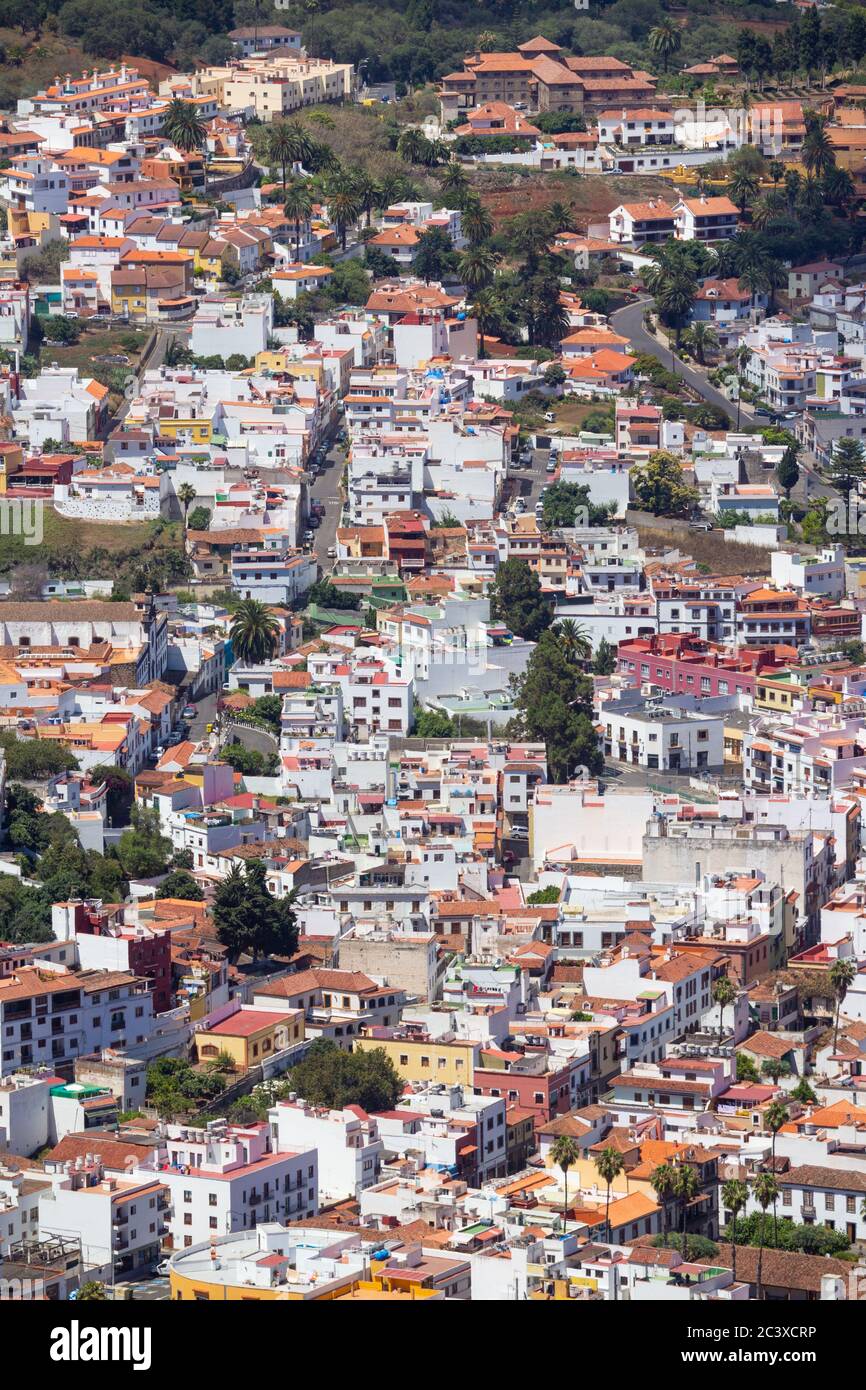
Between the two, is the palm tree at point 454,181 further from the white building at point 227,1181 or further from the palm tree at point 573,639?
the white building at point 227,1181

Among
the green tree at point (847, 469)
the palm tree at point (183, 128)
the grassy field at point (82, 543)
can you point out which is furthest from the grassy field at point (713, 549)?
the palm tree at point (183, 128)

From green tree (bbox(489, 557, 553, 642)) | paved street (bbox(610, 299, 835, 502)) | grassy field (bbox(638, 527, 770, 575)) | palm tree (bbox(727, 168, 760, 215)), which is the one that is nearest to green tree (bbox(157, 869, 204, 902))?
green tree (bbox(489, 557, 553, 642))

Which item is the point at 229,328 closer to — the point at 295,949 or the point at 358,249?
the point at 358,249

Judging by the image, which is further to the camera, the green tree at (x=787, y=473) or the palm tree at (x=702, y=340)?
the palm tree at (x=702, y=340)

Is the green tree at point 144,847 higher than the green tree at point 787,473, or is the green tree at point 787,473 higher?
the green tree at point 787,473

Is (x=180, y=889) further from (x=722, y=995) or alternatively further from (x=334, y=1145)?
(x=334, y=1145)

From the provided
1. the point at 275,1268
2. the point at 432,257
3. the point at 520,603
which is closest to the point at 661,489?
the point at 520,603

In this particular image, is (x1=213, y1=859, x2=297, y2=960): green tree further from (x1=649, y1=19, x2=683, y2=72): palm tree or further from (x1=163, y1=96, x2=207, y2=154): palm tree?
(x1=649, y1=19, x2=683, y2=72): palm tree
